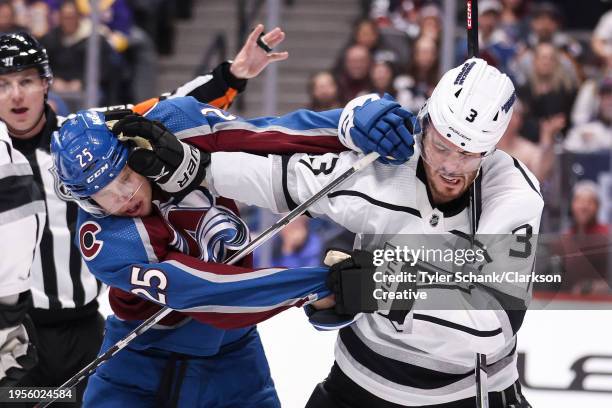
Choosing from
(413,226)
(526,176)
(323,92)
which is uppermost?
(526,176)

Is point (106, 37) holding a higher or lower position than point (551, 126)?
higher

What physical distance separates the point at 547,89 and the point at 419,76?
0.68m

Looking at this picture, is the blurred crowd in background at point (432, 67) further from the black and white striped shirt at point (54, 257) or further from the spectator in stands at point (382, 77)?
the black and white striped shirt at point (54, 257)

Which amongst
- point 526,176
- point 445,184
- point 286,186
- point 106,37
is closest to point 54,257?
point 286,186

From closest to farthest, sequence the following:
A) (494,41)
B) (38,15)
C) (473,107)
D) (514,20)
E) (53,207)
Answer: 1. (473,107)
2. (53,207)
3. (494,41)
4. (38,15)
5. (514,20)

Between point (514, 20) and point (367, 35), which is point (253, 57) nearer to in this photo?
point (367, 35)

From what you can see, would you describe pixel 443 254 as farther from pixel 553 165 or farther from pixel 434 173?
pixel 553 165

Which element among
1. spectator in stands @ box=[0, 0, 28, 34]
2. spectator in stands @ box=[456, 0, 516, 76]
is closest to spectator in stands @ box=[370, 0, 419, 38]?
spectator in stands @ box=[456, 0, 516, 76]

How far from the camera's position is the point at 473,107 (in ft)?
7.80

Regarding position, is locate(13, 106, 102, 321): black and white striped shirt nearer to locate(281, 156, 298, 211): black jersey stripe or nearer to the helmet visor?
the helmet visor

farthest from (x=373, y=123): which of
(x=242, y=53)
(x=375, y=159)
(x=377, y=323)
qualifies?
(x=242, y=53)

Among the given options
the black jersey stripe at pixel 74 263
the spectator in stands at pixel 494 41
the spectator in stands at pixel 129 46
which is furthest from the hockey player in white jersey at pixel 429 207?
the spectator in stands at pixel 129 46

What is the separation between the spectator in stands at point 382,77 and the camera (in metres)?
5.34

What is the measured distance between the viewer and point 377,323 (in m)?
2.62
